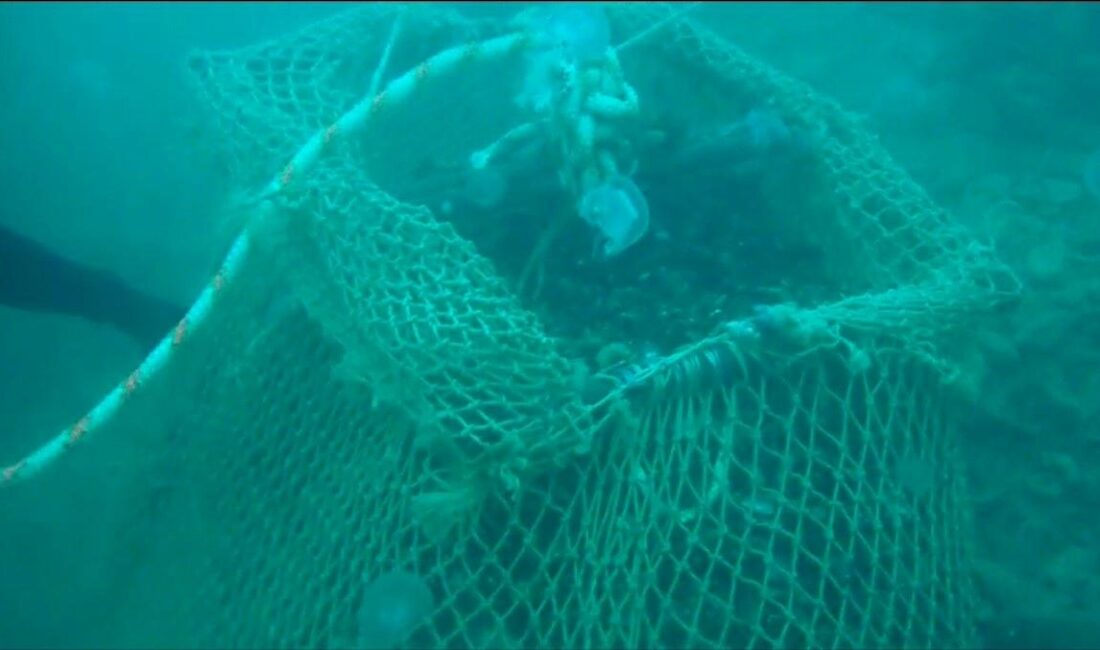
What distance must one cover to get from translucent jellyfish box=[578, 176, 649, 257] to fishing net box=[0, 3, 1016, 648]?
0.48ft

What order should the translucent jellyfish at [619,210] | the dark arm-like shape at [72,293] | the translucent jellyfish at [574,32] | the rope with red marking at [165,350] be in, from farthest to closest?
the dark arm-like shape at [72,293], the translucent jellyfish at [574,32], the translucent jellyfish at [619,210], the rope with red marking at [165,350]

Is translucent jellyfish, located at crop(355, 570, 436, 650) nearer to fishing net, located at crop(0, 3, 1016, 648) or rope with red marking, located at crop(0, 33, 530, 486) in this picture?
fishing net, located at crop(0, 3, 1016, 648)

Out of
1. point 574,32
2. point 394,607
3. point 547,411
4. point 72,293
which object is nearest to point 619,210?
point 574,32

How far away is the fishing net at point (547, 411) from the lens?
8.30 ft

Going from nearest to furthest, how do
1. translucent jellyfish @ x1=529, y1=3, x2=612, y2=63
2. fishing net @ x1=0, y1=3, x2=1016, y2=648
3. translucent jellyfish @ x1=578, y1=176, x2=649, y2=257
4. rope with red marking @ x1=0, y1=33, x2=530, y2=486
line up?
fishing net @ x1=0, y1=3, x2=1016, y2=648 → rope with red marking @ x1=0, y1=33, x2=530, y2=486 → translucent jellyfish @ x1=578, y1=176, x2=649, y2=257 → translucent jellyfish @ x1=529, y1=3, x2=612, y2=63

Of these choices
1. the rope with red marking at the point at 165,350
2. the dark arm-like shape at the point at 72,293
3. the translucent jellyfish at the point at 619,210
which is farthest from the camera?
the dark arm-like shape at the point at 72,293

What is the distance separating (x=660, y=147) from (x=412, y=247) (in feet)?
5.25

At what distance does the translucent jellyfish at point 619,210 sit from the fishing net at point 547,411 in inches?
5.7

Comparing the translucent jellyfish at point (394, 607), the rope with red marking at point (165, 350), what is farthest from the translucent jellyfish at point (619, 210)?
the translucent jellyfish at point (394, 607)

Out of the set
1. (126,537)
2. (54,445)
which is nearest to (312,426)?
(54,445)

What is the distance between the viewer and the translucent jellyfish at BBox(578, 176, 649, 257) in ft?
11.4

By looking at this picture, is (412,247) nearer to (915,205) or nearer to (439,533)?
(439,533)

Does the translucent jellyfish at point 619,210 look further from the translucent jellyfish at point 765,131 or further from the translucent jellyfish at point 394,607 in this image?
the translucent jellyfish at point 394,607

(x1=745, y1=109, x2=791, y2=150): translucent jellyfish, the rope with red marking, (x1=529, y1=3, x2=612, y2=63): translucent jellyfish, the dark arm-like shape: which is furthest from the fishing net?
the dark arm-like shape
